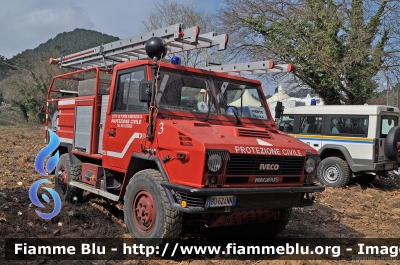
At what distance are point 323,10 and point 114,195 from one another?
43.0 feet

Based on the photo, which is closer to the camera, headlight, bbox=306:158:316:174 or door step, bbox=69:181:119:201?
headlight, bbox=306:158:316:174

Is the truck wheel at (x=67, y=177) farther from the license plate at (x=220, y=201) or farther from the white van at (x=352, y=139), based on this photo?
the white van at (x=352, y=139)

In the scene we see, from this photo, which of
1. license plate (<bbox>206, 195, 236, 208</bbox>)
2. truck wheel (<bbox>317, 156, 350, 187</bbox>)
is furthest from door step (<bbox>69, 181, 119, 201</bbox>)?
truck wheel (<bbox>317, 156, 350, 187</bbox>)

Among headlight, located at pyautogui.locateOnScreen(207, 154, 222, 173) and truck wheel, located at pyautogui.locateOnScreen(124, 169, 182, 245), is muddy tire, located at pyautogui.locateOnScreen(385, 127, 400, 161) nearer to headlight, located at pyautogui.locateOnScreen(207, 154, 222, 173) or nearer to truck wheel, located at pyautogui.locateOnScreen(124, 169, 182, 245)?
headlight, located at pyautogui.locateOnScreen(207, 154, 222, 173)

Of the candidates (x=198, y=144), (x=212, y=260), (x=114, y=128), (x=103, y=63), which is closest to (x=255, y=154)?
(x=198, y=144)

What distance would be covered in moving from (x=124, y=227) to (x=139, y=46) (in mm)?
2682

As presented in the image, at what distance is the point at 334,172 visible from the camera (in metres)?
11.0

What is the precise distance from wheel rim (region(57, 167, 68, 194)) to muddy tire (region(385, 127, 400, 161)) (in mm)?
8115

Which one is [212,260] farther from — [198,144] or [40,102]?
[40,102]

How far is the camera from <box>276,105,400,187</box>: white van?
10.4 m

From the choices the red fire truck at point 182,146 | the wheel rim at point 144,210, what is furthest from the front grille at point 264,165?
the wheel rim at point 144,210

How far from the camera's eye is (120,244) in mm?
5074

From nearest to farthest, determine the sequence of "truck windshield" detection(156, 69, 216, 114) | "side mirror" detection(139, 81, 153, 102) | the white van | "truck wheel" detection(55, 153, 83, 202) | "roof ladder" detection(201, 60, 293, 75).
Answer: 1. "side mirror" detection(139, 81, 153, 102)
2. "truck windshield" detection(156, 69, 216, 114)
3. "roof ladder" detection(201, 60, 293, 75)
4. "truck wheel" detection(55, 153, 83, 202)
5. the white van

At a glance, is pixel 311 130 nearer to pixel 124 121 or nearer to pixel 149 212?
pixel 124 121
